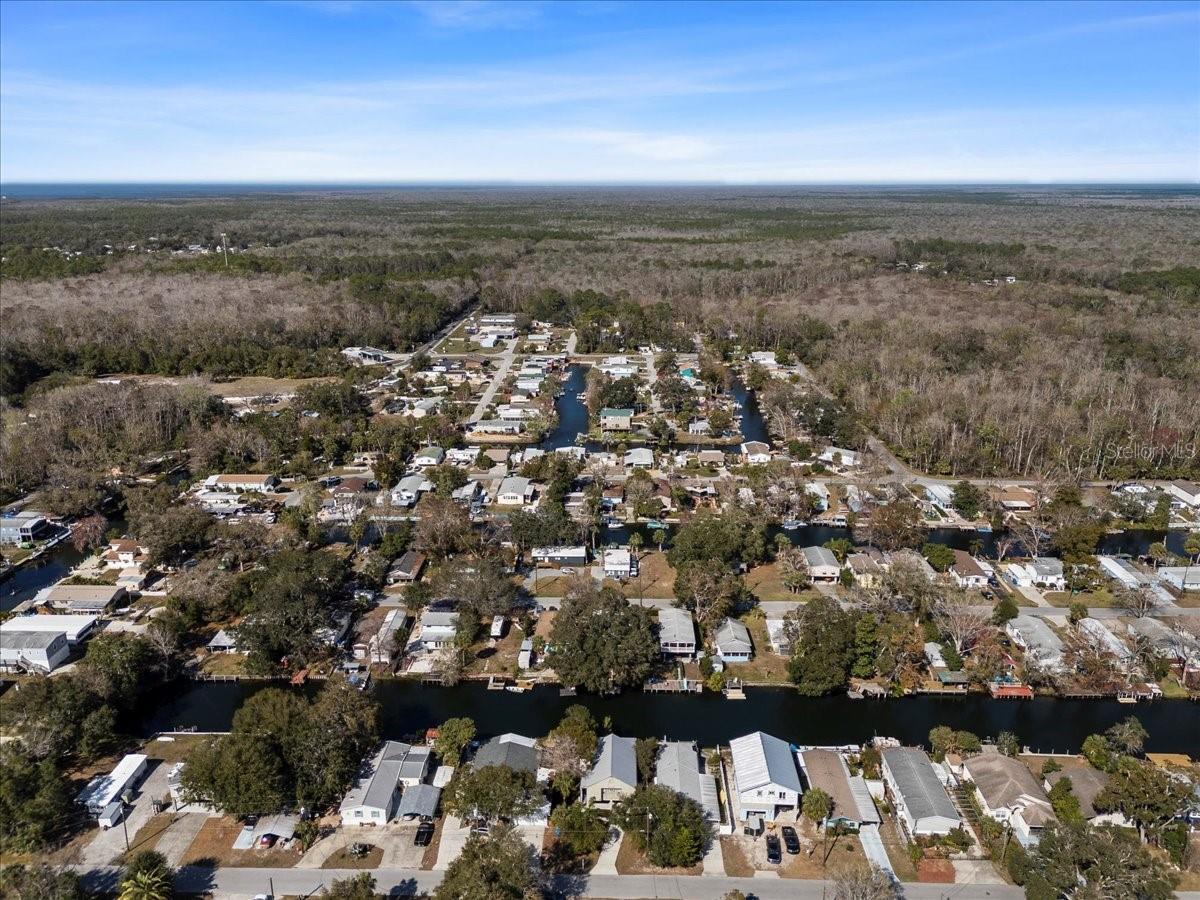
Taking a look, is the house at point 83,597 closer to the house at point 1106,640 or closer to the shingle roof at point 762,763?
the shingle roof at point 762,763

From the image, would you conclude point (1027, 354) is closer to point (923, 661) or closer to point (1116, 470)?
point (1116, 470)

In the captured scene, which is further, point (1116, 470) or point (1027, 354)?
point (1027, 354)

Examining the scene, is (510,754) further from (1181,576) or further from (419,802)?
(1181,576)

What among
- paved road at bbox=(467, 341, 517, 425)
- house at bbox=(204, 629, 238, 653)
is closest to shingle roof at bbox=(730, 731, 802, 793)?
house at bbox=(204, 629, 238, 653)

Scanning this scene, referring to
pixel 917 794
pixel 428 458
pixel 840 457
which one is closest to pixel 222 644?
pixel 428 458

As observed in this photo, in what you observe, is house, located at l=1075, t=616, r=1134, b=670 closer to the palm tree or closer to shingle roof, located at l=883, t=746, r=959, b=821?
shingle roof, located at l=883, t=746, r=959, b=821

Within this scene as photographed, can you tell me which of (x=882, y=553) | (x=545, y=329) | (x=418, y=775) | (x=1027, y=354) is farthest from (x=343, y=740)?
(x=545, y=329)

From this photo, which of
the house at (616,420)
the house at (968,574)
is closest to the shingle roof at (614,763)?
the house at (968,574)

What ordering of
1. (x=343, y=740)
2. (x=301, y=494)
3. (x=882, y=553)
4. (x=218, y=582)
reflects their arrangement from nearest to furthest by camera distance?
1. (x=343, y=740)
2. (x=218, y=582)
3. (x=882, y=553)
4. (x=301, y=494)
